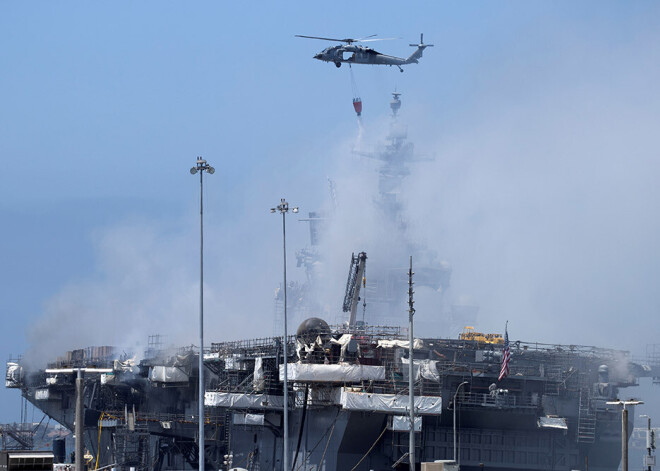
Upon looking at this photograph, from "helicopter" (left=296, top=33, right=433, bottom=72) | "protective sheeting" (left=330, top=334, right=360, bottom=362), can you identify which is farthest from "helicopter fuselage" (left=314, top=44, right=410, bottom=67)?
"protective sheeting" (left=330, top=334, right=360, bottom=362)

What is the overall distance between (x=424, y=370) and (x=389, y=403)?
135 inches

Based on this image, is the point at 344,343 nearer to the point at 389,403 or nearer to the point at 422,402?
the point at 389,403

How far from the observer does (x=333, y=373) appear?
65.6 metres

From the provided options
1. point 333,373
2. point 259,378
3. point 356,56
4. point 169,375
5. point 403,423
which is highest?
point 356,56

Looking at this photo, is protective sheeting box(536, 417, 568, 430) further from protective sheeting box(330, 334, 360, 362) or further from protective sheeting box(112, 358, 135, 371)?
protective sheeting box(112, 358, 135, 371)

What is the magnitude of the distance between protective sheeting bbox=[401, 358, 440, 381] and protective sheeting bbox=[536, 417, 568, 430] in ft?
25.9

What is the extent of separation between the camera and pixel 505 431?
68688mm

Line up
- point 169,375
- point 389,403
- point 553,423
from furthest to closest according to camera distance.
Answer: point 169,375 < point 553,423 < point 389,403

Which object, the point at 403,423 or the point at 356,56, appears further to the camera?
the point at 356,56

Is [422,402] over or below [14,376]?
over

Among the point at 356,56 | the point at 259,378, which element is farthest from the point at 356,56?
the point at 259,378

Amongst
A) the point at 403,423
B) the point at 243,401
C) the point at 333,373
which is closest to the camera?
the point at 403,423

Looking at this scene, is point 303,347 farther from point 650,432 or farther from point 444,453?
point 650,432

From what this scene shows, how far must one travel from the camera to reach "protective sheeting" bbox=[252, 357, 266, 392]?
72.3m
